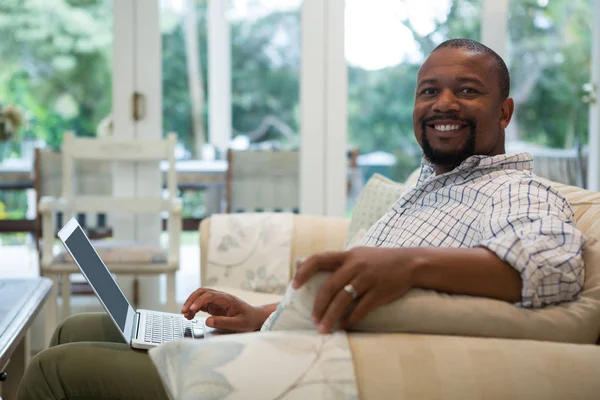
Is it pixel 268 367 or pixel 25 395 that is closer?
pixel 268 367

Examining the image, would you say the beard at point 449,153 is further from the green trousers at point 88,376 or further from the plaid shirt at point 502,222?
the green trousers at point 88,376

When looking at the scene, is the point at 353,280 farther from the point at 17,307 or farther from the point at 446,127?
the point at 17,307

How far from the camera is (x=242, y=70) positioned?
3.92 metres

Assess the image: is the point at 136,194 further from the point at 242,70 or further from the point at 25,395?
the point at 25,395

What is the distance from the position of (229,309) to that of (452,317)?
538 millimetres

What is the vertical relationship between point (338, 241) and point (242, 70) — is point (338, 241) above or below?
below

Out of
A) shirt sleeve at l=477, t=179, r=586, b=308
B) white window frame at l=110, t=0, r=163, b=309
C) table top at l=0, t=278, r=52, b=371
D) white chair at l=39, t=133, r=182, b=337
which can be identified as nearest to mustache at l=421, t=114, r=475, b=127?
shirt sleeve at l=477, t=179, r=586, b=308

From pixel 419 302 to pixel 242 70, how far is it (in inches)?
115

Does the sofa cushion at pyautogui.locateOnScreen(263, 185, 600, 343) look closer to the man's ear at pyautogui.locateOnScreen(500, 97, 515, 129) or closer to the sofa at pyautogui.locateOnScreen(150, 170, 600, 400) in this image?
the sofa at pyautogui.locateOnScreen(150, 170, 600, 400)

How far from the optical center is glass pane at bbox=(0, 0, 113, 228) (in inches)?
151

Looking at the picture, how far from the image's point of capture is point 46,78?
3.86m

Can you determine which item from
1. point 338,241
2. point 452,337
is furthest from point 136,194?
point 452,337

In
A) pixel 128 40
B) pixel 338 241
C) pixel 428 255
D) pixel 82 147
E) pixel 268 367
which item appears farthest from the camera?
pixel 128 40

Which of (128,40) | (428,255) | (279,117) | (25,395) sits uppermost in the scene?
(128,40)
